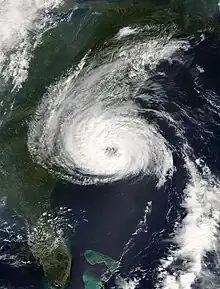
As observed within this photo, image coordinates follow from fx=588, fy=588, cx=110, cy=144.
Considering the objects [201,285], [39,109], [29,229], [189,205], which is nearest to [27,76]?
[39,109]

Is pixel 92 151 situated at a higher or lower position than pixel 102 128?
lower

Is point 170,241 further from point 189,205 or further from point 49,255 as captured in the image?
point 49,255

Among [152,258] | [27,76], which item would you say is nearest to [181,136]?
[152,258]

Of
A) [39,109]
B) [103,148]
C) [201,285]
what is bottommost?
[201,285]

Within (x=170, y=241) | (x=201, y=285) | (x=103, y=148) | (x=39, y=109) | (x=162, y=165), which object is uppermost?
(x=39, y=109)

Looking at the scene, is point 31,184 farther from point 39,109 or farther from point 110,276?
point 110,276

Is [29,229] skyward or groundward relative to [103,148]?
groundward
